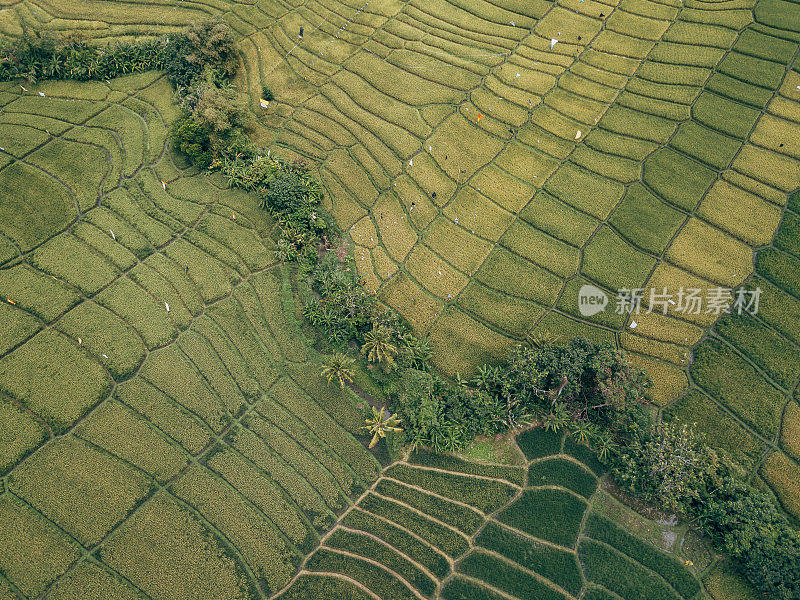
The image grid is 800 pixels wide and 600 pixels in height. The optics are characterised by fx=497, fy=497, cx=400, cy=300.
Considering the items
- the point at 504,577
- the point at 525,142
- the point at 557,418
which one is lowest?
the point at 504,577

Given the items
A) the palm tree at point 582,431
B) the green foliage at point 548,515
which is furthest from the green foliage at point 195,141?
the green foliage at point 548,515

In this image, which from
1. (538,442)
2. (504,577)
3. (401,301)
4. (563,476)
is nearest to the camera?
(504,577)

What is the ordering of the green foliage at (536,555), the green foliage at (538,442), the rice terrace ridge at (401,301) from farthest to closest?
the green foliage at (538,442) → the rice terrace ridge at (401,301) → the green foliage at (536,555)

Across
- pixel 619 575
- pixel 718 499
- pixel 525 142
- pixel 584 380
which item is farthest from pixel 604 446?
pixel 525 142

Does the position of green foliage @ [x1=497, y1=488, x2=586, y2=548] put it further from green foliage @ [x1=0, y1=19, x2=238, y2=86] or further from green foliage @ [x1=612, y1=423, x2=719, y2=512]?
green foliage @ [x1=0, y1=19, x2=238, y2=86]

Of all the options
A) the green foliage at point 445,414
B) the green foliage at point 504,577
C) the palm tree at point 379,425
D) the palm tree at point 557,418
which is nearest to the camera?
the green foliage at point 504,577

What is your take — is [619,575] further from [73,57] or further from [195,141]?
[73,57]

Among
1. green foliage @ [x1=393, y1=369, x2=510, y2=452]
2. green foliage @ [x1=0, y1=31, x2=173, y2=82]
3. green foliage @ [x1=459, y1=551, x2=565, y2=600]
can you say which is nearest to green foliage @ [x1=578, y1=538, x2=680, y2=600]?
green foliage @ [x1=459, y1=551, x2=565, y2=600]

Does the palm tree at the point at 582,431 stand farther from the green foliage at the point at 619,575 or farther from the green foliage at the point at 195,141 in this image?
the green foliage at the point at 195,141
